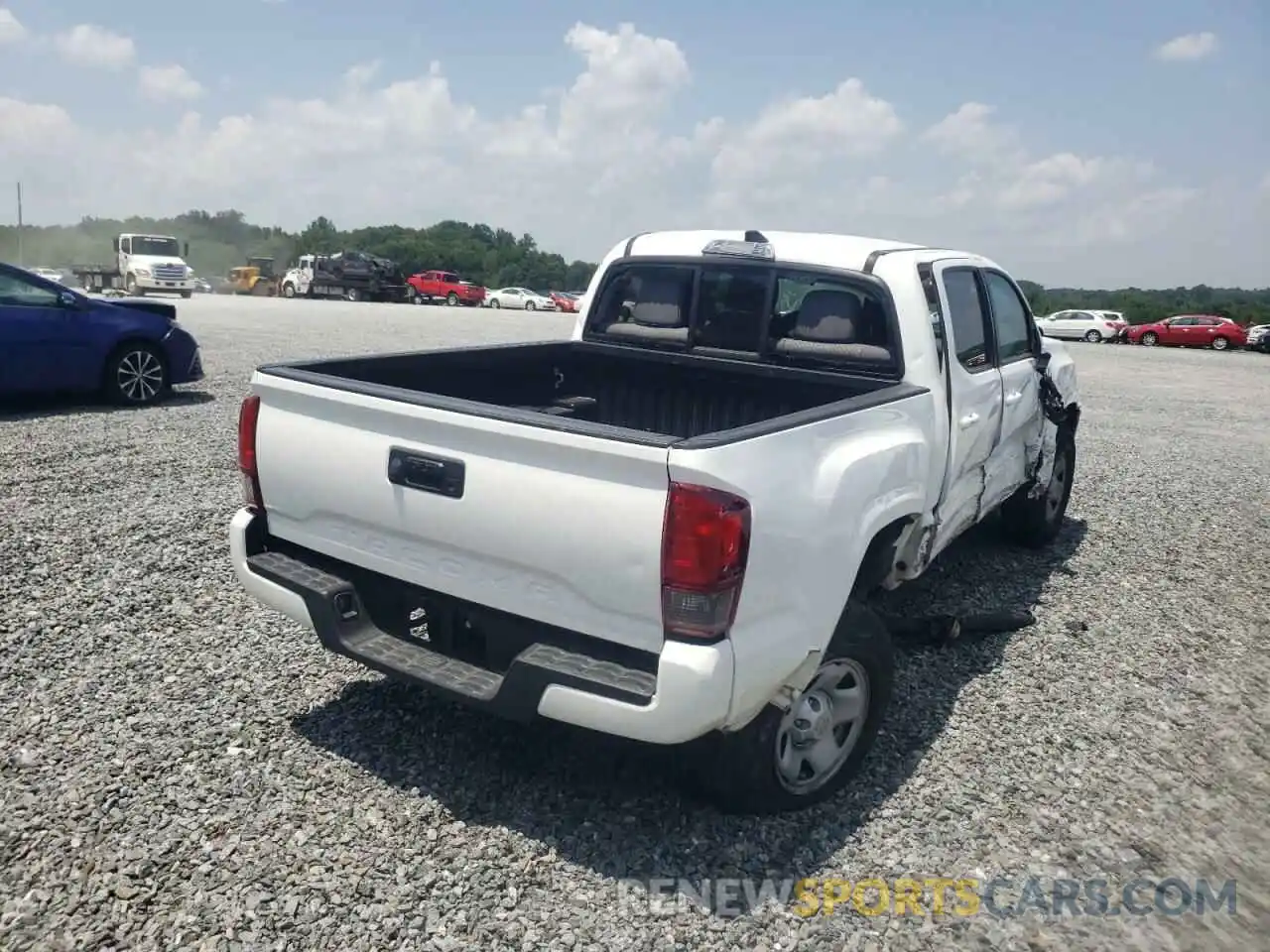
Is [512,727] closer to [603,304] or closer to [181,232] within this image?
[603,304]

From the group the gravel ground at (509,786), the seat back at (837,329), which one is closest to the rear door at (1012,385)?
the gravel ground at (509,786)

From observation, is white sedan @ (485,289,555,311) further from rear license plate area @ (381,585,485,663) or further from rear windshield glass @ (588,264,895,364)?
rear license plate area @ (381,585,485,663)

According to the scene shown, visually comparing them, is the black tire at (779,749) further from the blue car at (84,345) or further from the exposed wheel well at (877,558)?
the blue car at (84,345)

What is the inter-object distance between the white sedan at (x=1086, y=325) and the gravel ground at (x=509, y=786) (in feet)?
119

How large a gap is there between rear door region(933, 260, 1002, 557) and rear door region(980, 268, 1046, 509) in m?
0.14

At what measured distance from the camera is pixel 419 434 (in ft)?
10.3

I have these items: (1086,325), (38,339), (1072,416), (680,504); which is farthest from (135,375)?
(1086,325)

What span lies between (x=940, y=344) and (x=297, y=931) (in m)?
3.34

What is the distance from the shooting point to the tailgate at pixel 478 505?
2.74 metres

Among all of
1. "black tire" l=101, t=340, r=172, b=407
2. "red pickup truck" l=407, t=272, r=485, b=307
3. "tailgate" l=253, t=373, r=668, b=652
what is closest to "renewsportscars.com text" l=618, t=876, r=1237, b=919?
"tailgate" l=253, t=373, r=668, b=652

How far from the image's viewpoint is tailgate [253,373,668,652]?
2.74m

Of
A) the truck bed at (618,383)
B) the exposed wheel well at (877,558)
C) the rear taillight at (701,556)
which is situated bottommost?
the exposed wheel well at (877,558)

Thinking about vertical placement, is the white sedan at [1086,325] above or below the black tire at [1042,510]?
above

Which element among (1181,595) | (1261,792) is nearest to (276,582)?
(1261,792)
